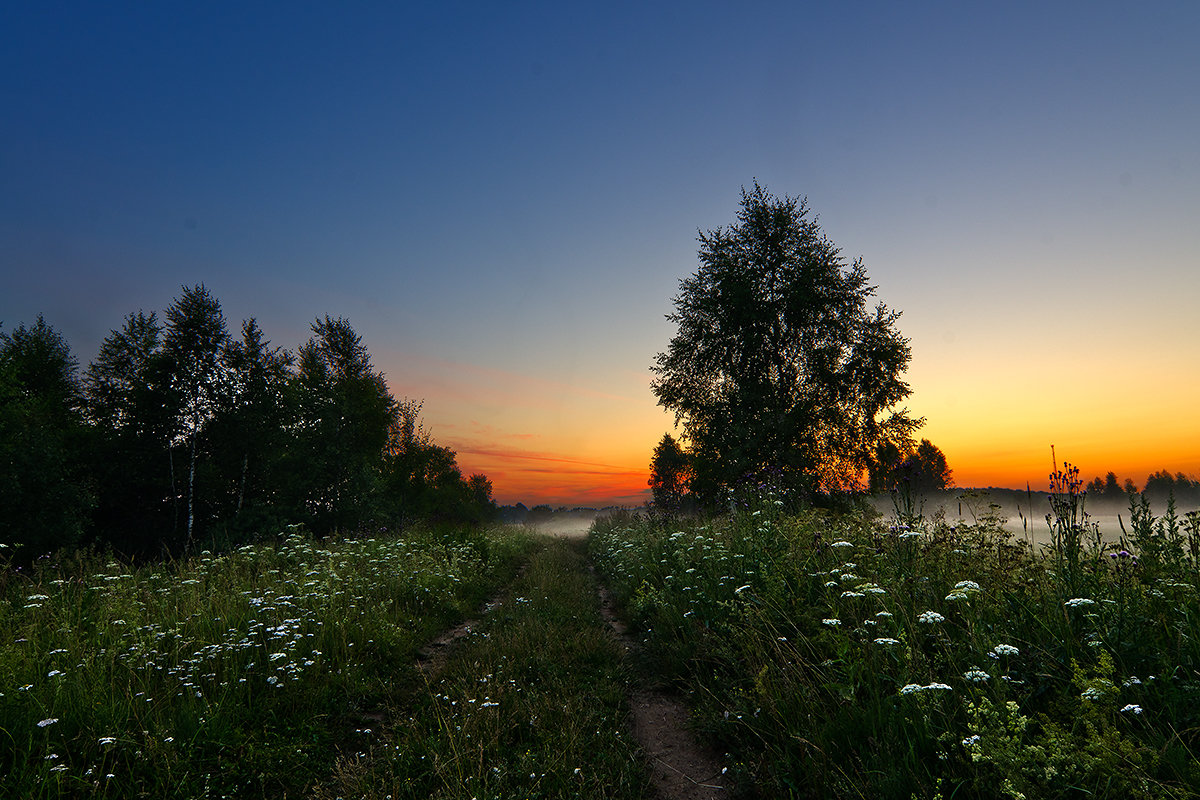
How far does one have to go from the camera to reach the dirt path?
12.0 ft

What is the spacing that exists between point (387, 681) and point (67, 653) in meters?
3.09

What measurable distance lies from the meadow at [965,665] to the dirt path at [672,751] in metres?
0.18

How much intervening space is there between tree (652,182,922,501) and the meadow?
1364 centimetres

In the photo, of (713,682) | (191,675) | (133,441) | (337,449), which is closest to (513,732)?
(713,682)

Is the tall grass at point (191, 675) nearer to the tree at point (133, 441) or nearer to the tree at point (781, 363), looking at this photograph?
the tree at point (781, 363)

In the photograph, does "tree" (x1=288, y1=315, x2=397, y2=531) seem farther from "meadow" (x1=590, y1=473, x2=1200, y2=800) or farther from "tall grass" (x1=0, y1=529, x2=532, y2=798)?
"meadow" (x1=590, y1=473, x2=1200, y2=800)

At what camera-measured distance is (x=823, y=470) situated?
65.7ft

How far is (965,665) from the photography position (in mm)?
3553

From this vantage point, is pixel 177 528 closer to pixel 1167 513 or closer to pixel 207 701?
pixel 207 701

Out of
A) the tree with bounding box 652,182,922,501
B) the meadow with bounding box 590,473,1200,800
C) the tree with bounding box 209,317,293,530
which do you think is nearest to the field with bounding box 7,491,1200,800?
the meadow with bounding box 590,473,1200,800

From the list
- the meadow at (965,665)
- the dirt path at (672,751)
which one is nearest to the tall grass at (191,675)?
the dirt path at (672,751)

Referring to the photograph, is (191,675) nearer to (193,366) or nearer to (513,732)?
(513,732)

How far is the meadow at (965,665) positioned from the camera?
244cm

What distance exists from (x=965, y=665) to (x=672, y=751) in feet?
8.15
